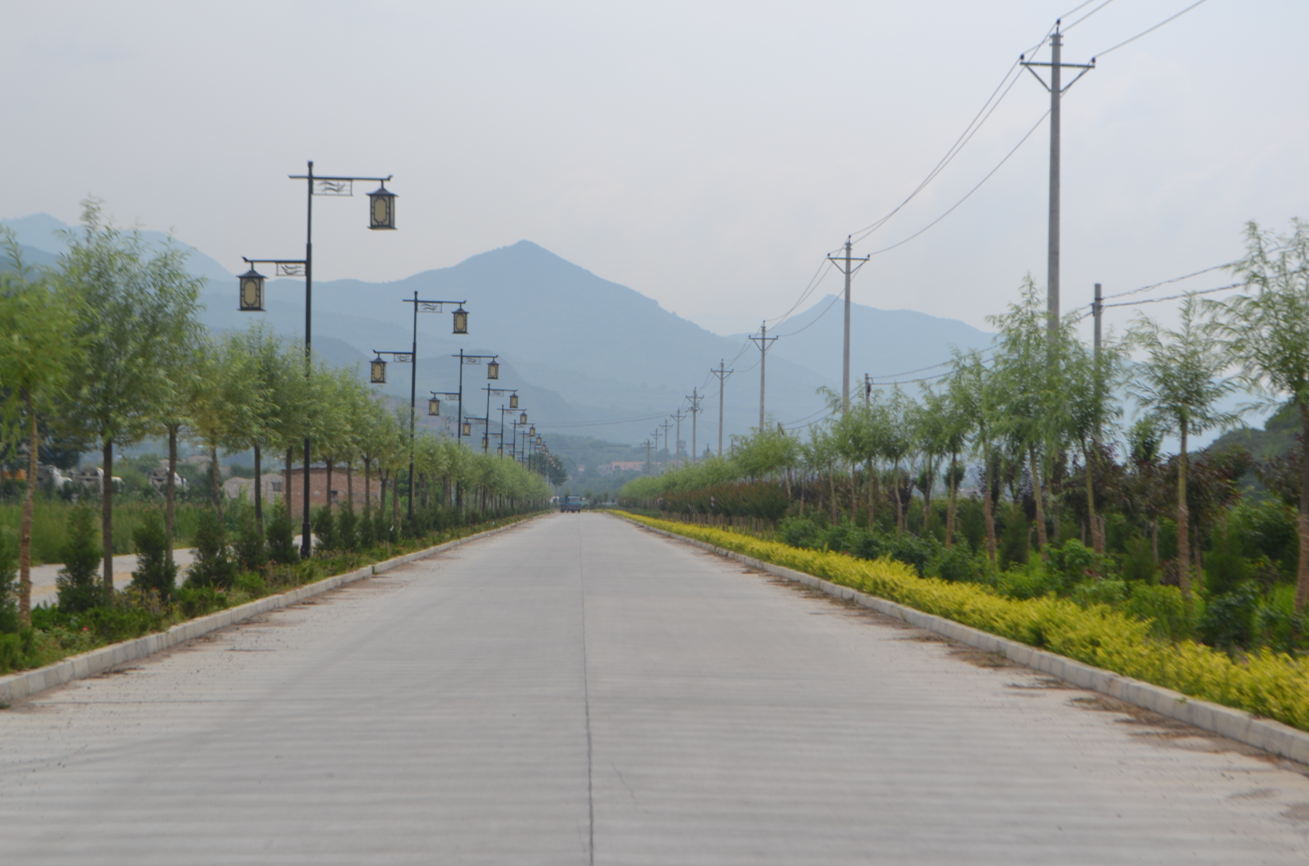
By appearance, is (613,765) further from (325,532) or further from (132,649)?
(325,532)

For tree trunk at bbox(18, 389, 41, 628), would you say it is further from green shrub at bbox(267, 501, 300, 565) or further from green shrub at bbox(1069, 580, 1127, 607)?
green shrub at bbox(1069, 580, 1127, 607)

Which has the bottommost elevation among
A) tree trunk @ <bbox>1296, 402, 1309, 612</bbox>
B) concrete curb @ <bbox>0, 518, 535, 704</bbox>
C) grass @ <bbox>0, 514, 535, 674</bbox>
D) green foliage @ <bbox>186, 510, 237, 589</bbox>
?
concrete curb @ <bbox>0, 518, 535, 704</bbox>

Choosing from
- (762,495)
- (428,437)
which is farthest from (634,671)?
(428,437)

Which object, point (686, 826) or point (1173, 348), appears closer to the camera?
point (686, 826)

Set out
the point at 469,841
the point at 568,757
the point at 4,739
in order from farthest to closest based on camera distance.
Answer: the point at 4,739, the point at 568,757, the point at 469,841

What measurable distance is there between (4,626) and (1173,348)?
13.8m

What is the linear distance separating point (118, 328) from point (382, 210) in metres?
10.1

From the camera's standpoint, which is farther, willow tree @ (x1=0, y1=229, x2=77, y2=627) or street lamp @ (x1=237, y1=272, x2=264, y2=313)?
street lamp @ (x1=237, y1=272, x2=264, y2=313)

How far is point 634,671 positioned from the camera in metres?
11.8

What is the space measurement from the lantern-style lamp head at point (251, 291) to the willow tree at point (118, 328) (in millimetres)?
7257

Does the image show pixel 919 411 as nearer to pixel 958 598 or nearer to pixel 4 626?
pixel 958 598

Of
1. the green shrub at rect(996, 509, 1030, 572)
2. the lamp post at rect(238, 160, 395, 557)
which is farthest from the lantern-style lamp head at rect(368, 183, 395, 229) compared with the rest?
the green shrub at rect(996, 509, 1030, 572)

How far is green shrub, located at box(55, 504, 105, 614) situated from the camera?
559 inches

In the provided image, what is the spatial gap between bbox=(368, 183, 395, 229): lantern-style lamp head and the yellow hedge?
12.2 m
